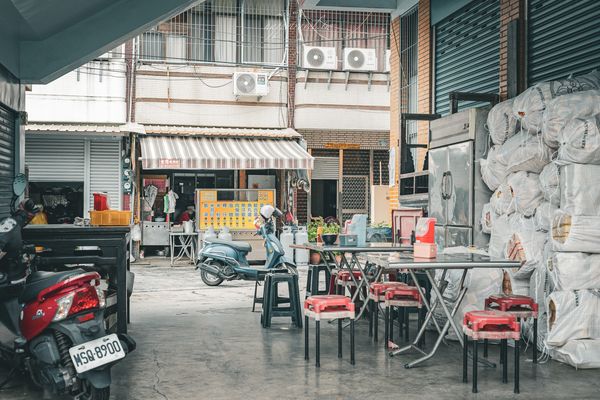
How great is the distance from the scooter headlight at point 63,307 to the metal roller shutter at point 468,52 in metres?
7.40

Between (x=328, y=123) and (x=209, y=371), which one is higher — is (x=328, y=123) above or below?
above

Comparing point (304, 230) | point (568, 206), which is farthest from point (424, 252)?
point (304, 230)

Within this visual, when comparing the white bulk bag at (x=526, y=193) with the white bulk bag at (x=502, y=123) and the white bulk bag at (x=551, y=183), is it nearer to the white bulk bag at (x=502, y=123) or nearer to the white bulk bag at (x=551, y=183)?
the white bulk bag at (x=551, y=183)

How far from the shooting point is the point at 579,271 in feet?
22.9

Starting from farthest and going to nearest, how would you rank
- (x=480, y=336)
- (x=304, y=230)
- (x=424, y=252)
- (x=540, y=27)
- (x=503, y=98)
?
(x=304, y=230), (x=503, y=98), (x=540, y=27), (x=424, y=252), (x=480, y=336)

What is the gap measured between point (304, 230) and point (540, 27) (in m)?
10.3

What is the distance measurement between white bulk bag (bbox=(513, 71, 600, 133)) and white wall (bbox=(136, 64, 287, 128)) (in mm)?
13404

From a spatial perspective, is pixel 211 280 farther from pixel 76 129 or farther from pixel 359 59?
pixel 359 59

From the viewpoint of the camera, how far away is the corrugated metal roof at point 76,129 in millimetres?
18453

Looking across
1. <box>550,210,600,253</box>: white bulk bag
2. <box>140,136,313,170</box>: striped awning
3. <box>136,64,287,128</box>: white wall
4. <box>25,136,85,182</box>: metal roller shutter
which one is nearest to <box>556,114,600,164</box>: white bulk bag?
<box>550,210,600,253</box>: white bulk bag

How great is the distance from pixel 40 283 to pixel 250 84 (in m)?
15.2

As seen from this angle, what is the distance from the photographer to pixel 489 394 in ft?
19.6

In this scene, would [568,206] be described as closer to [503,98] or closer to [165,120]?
[503,98]

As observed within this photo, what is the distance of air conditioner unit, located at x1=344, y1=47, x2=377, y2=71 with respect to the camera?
2089cm
